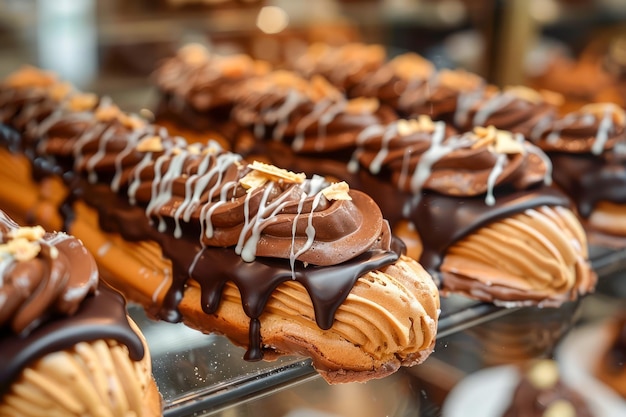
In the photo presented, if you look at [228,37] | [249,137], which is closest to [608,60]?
[228,37]

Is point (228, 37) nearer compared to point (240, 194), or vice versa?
point (240, 194)

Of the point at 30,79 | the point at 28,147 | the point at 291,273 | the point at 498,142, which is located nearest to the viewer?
the point at 291,273

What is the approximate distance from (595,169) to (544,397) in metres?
1.05

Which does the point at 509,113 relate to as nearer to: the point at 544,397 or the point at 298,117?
the point at 298,117

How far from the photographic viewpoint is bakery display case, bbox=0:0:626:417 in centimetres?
166

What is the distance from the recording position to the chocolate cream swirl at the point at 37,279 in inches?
49.3

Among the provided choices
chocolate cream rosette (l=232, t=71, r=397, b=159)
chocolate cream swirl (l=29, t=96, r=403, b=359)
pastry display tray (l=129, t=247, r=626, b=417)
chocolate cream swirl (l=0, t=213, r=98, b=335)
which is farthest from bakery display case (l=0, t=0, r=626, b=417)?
chocolate cream rosette (l=232, t=71, r=397, b=159)

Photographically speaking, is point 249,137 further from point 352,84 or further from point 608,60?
point 608,60

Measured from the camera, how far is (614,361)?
1921 millimetres

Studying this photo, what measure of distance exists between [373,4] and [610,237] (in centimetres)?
238

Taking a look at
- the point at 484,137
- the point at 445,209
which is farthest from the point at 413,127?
the point at 445,209

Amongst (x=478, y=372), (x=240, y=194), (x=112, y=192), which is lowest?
(x=478, y=372)

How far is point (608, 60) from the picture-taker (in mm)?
4391

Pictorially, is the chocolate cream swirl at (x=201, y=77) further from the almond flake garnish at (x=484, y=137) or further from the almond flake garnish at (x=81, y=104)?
the almond flake garnish at (x=484, y=137)
